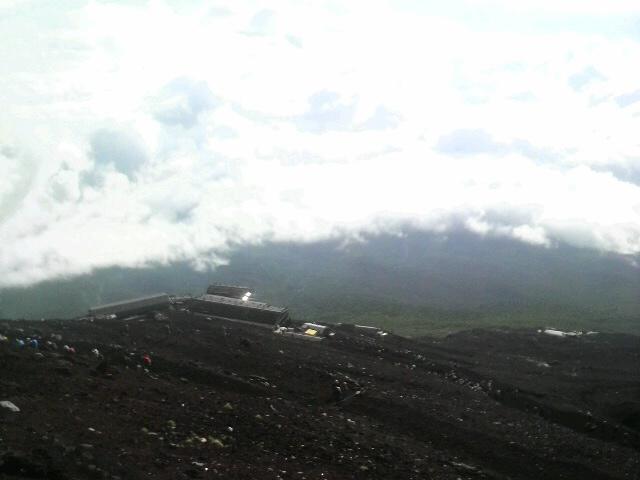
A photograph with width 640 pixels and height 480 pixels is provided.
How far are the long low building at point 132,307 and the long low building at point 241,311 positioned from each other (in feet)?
6.04

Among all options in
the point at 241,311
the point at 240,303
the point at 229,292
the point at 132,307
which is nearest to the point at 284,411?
the point at 241,311

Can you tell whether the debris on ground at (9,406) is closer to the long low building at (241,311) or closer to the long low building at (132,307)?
the long low building at (132,307)

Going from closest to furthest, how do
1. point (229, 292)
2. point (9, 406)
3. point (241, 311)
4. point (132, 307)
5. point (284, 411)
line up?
point (9, 406), point (284, 411), point (132, 307), point (241, 311), point (229, 292)

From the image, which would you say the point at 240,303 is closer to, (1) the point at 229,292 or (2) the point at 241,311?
(2) the point at 241,311

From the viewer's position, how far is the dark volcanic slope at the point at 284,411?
390 inches

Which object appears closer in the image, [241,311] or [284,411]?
[284,411]

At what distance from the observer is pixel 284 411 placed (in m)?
14.9

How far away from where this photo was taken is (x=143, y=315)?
94.2 feet

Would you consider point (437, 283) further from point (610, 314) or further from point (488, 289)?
point (610, 314)

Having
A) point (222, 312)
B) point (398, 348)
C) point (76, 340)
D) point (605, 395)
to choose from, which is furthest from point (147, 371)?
point (605, 395)

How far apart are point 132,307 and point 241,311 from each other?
5.68 m

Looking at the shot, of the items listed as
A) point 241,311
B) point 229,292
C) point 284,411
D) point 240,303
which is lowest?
point 284,411

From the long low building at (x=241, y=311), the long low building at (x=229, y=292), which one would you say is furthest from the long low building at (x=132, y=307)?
the long low building at (x=229, y=292)

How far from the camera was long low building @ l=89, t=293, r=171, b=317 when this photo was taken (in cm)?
2914
